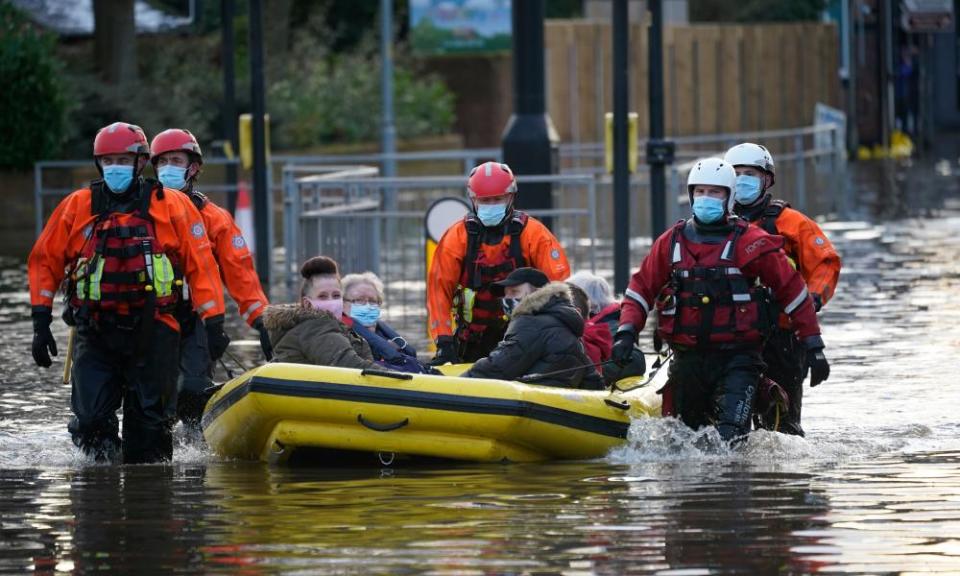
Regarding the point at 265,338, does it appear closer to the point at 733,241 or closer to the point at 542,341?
the point at 542,341

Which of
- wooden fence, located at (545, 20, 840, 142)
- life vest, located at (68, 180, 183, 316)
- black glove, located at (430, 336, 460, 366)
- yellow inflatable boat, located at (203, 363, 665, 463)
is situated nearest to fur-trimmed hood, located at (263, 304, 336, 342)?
yellow inflatable boat, located at (203, 363, 665, 463)

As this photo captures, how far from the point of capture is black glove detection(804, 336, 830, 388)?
10.1 metres

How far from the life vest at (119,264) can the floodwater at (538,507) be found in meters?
0.76

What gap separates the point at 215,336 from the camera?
11.0m

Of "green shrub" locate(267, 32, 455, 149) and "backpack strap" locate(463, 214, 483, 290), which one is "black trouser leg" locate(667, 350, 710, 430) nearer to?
"backpack strap" locate(463, 214, 483, 290)

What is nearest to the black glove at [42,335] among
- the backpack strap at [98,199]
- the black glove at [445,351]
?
the backpack strap at [98,199]

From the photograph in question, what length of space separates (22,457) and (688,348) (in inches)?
123

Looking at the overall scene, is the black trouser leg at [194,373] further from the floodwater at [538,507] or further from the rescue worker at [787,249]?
the rescue worker at [787,249]

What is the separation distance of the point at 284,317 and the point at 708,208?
6.69 feet

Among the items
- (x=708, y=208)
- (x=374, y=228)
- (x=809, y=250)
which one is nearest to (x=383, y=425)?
(x=708, y=208)

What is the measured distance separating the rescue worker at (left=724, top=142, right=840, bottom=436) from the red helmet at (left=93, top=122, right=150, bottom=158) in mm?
2754

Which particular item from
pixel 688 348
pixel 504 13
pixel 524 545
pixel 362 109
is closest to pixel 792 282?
pixel 688 348

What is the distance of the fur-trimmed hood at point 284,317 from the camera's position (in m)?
10.7

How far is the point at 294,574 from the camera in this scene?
7.43 metres
